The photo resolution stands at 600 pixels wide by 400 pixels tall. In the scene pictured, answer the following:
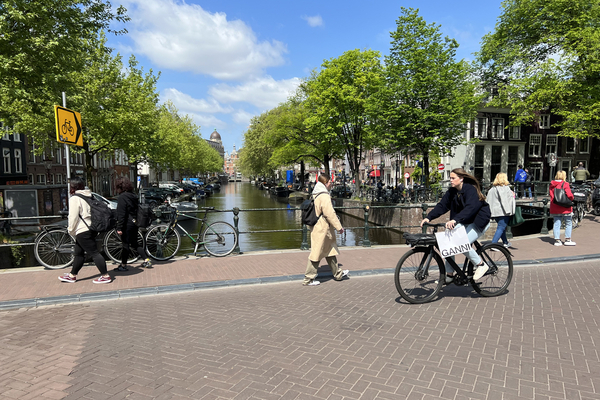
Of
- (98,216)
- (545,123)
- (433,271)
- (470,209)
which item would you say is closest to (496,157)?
(545,123)

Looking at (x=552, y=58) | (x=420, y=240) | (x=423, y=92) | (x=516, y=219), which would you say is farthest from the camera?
(x=552, y=58)

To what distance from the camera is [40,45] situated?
10977 mm

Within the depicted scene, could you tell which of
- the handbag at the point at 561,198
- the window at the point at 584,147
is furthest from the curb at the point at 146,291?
the window at the point at 584,147

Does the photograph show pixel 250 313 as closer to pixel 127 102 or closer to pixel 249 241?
pixel 249 241

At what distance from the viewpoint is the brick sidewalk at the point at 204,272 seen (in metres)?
5.74

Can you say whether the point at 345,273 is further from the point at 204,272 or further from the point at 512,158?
the point at 512,158

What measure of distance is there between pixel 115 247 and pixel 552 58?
25076 mm

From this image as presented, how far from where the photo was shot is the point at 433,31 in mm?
20391

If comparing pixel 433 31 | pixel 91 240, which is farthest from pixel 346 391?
pixel 433 31

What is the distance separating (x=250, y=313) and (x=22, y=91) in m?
10.1

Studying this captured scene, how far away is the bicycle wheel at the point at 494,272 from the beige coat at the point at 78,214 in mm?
5966

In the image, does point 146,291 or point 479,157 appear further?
point 479,157

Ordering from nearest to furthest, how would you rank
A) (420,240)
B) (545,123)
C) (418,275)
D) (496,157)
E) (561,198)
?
(420,240) → (418,275) → (561,198) → (496,157) → (545,123)

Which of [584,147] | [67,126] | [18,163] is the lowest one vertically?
[18,163]
